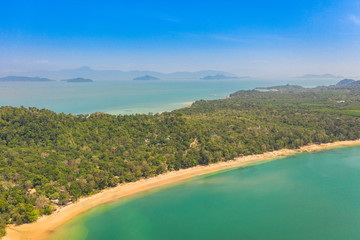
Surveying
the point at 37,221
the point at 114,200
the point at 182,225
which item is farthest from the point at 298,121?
the point at 37,221

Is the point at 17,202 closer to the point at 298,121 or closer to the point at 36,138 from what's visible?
the point at 36,138

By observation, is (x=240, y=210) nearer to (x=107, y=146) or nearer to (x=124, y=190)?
(x=124, y=190)

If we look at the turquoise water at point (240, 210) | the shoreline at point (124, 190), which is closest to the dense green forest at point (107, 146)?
the shoreline at point (124, 190)

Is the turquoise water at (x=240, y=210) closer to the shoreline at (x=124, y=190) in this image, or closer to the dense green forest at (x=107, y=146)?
the shoreline at (x=124, y=190)

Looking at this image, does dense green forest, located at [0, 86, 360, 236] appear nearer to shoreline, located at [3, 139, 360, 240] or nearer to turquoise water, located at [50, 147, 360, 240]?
shoreline, located at [3, 139, 360, 240]

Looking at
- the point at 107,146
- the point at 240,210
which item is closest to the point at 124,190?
the point at 107,146

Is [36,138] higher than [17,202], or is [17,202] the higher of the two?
[36,138]
